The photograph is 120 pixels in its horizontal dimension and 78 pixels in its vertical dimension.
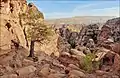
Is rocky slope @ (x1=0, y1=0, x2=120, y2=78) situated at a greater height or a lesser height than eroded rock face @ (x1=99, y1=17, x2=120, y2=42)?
greater

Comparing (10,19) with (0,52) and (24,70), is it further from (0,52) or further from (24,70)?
(24,70)

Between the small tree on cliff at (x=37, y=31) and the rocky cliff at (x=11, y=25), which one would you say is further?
the small tree on cliff at (x=37, y=31)

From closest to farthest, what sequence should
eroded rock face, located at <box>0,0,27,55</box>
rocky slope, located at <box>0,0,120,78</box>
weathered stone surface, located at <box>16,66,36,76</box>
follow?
weathered stone surface, located at <box>16,66,36,76</box>
rocky slope, located at <box>0,0,120,78</box>
eroded rock face, located at <box>0,0,27,55</box>

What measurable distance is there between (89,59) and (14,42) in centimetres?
1277

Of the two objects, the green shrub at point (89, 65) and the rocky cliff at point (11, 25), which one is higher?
the rocky cliff at point (11, 25)

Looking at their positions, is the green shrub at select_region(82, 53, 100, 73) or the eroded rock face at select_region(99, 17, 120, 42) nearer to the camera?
the green shrub at select_region(82, 53, 100, 73)

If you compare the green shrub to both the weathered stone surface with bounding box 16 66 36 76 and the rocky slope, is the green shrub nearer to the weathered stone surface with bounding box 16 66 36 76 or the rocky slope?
the rocky slope

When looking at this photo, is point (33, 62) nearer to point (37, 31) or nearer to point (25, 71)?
point (25, 71)

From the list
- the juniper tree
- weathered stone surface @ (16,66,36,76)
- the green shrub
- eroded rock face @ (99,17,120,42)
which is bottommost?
eroded rock face @ (99,17,120,42)

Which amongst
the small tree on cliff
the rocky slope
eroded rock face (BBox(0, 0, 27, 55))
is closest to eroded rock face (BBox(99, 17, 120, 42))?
the rocky slope

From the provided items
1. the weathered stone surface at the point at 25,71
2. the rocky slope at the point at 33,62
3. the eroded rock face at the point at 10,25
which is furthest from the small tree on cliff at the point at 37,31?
the weathered stone surface at the point at 25,71

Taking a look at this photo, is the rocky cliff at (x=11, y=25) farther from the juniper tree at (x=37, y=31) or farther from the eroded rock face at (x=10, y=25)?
the juniper tree at (x=37, y=31)

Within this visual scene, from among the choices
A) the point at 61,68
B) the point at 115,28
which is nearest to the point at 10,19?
the point at 61,68

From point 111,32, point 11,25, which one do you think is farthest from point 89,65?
point 111,32
